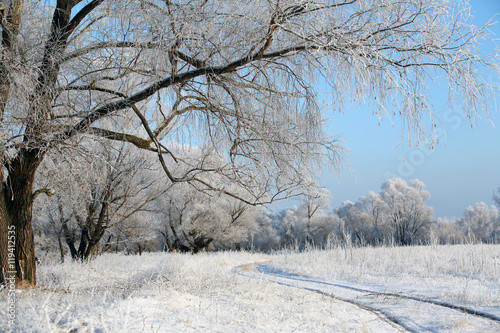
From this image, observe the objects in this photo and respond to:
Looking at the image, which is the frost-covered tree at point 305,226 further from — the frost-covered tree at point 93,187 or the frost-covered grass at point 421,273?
the frost-covered grass at point 421,273

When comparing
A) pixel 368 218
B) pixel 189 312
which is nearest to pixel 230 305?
pixel 189 312

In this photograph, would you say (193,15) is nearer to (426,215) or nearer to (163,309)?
(163,309)

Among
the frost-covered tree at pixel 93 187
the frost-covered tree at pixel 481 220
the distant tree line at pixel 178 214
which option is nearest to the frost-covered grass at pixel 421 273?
the distant tree line at pixel 178 214

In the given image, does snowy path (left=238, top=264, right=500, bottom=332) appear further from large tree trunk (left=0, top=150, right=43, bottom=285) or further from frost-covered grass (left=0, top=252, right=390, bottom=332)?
large tree trunk (left=0, top=150, right=43, bottom=285)

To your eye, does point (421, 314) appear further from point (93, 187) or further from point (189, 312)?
point (93, 187)

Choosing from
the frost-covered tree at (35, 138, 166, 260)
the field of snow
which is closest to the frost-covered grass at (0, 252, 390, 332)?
the field of snow

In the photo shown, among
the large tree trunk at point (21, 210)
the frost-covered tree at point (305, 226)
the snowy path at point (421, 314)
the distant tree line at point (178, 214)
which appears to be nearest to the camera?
the snowy path at point (421, 314)

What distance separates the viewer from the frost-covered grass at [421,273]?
5.55 meters

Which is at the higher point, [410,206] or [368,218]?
[410,206]

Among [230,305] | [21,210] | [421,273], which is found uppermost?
[21,210]

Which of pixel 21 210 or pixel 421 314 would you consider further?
pixel 21 210

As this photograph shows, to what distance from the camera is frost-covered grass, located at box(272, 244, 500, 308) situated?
18.2ft

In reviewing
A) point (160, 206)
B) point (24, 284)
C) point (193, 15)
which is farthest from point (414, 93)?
point (160, 206)

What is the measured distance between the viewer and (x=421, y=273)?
27.1 feet
